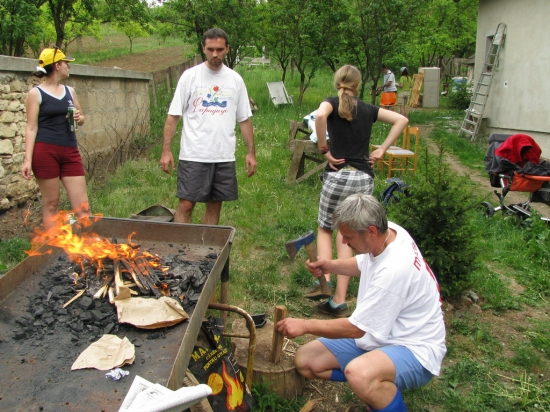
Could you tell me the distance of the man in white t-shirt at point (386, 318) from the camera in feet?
8.01

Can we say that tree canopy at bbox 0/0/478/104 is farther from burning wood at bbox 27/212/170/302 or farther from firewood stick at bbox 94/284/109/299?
firewood stick at bbox 94/284/109/299

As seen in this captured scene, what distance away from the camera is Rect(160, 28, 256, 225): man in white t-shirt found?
417 centimetres

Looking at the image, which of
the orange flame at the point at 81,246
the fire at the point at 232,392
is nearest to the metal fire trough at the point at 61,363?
the orange flame at the point at 81,246

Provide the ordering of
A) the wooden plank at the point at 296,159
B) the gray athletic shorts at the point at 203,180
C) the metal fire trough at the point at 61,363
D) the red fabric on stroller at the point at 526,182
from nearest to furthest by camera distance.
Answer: the metal fire trough at the point at 61,363 → the gray athletic shorts at the point at 203,180 → the red fabric on stroller at the point at 526,182 → the wooden plank at the point at 296,159

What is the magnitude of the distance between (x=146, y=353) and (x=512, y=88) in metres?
11.9

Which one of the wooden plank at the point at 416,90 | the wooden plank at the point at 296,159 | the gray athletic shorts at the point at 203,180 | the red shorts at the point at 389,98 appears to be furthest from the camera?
the wooden plank at the point at 416,90

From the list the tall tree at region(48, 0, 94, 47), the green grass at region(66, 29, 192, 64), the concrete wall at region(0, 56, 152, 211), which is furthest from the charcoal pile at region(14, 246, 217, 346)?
the green grass at region(66, 29, 192, 64)

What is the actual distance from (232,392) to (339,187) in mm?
1884

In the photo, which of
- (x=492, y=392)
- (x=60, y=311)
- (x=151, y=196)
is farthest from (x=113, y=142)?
(x=492, y=392)

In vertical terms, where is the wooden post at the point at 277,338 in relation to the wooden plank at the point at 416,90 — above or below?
below

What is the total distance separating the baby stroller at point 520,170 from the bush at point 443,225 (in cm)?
229

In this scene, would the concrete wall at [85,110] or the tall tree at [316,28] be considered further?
the tall tree at [316,28]

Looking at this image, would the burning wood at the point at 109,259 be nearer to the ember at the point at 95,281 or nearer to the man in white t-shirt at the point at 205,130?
the ember at the point at 95,281

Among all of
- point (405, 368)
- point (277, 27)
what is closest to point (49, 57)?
point (405, 368)
